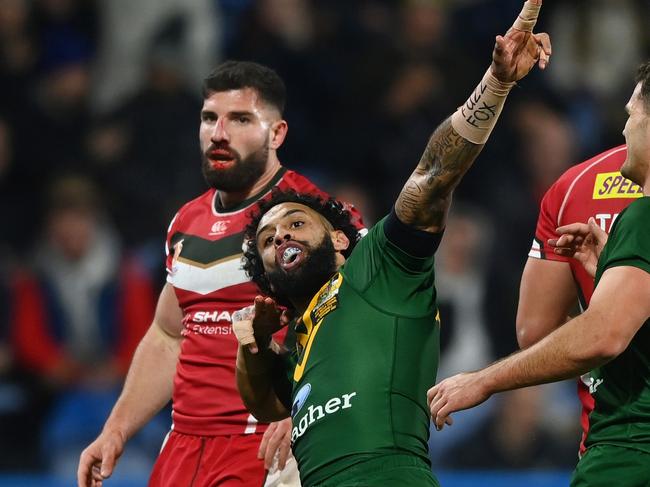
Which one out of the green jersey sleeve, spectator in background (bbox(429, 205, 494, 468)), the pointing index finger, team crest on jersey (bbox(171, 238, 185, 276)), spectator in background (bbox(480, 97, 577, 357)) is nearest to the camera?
the pointing index finger

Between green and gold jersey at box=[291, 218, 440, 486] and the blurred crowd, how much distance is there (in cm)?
443

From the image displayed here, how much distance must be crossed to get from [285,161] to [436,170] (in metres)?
5.55

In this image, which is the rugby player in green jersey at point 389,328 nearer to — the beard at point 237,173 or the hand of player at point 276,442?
the hand of player at point 276,442

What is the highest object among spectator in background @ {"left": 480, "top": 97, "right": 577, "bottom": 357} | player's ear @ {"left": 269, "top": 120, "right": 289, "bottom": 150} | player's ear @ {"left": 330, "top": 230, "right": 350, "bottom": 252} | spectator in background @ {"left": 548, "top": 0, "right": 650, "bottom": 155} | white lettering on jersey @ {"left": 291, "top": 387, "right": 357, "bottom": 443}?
spectator in background @ {"left": 548, "top": 0, "right": 650, "bottom": 155}

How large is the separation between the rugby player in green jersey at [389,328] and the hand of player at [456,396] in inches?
12.6

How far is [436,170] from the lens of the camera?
387 cm

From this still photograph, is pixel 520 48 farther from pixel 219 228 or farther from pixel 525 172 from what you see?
pixel 525 172

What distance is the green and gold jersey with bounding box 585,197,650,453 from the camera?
336 centimetres

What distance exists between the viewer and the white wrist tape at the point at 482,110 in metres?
3.78

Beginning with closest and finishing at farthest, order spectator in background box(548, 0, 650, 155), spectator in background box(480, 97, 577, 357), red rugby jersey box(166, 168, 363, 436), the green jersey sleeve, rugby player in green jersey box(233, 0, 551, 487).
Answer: rugby player in green jersey box(233, 0, 551, 487)
the green jersey sleeve
red rugby jersey box(166, 168, 363, 436)
spectator in background box(480, 97, 577, 357)
spectator in background box(548, 0, 650, 155)

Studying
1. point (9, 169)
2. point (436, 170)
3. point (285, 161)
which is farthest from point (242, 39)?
point (436, 170)

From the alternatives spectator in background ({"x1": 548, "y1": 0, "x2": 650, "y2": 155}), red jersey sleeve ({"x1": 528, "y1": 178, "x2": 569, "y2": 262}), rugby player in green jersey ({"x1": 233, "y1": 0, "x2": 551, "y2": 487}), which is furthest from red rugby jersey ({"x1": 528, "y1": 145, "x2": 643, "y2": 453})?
spectator in background ({"x1": 548, "y1": 0, "x2": 650, "y2": 155})

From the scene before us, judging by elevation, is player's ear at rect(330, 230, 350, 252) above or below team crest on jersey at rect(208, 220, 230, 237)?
below

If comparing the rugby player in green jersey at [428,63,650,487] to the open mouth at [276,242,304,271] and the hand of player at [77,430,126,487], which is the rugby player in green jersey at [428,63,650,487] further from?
the hand of player at [77,430,126,487]
